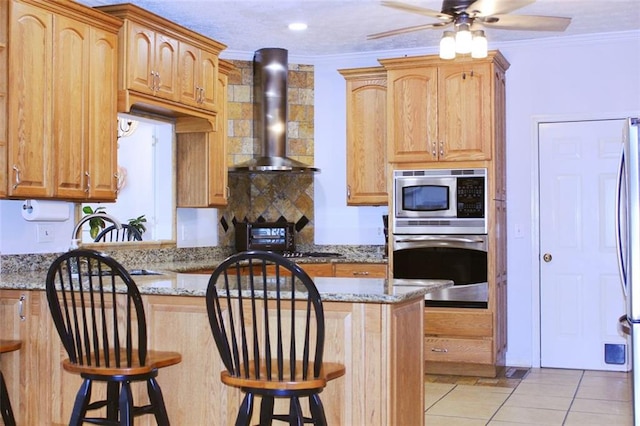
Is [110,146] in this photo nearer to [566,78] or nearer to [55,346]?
[55,346]

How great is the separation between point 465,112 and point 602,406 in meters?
2.25

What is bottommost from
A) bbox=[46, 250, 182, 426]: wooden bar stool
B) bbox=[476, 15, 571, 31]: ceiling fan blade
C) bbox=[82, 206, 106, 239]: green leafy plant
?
bbox=[46, 250, 182, 426]: wooden bar stool

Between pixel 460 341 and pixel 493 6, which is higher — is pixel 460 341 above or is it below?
below

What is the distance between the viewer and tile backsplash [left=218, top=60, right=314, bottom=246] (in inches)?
256

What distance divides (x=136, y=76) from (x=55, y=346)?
1.73 metres

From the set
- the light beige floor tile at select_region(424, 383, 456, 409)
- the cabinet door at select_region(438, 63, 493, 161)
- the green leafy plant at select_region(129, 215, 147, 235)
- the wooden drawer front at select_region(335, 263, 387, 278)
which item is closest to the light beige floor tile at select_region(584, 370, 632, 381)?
the light beige floor tile at select_region(424, 383, 456, 409)

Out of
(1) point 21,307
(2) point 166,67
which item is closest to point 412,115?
(2) point 166,67

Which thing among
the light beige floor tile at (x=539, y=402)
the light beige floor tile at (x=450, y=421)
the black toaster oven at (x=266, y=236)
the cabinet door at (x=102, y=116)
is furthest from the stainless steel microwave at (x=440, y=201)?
the cabinet door at (x=102, y=116)

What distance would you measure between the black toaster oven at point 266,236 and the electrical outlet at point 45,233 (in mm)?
1976

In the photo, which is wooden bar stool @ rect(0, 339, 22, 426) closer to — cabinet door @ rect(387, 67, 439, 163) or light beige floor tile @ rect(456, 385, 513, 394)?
light beige floor tile @ rect(456, 385, 513, 394)

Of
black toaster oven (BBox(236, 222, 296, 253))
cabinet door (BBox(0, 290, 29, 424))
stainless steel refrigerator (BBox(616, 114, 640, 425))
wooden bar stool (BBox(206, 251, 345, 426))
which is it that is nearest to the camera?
wooden bar stool (BBox(206, 251, 345, 426))

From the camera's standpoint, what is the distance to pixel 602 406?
4.88m

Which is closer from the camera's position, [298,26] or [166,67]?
[166,67]

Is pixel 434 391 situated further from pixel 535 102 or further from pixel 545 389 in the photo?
pixel 535 102
